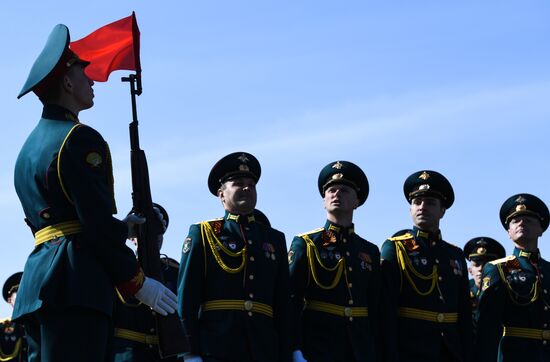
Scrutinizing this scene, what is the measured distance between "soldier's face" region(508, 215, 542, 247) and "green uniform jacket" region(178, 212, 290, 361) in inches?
124

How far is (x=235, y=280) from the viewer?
10.2 m

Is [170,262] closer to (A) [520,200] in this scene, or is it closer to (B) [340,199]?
(B) [340,199]

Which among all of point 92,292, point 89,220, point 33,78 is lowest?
point 92,292

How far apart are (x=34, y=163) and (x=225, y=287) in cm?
334

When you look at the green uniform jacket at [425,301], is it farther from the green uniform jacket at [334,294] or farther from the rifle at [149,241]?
the rifle at [149,241]

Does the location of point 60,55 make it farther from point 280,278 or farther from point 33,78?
point 280,278

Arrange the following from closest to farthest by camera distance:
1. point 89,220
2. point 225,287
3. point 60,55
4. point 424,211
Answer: point 89,220
point 60,55
point 225,287
point 424,211

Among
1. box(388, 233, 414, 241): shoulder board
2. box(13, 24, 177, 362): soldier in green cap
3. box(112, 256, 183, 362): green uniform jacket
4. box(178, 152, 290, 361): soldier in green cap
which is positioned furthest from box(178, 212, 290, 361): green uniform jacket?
box(13, 24, 177, 362): soldier in green cap

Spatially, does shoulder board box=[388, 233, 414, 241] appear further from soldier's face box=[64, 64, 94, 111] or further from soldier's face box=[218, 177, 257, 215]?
soldier's face box=[64, 64, 94, 111]

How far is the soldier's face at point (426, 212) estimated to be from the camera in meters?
11.8

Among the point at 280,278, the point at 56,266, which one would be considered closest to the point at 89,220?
the point at 56,266

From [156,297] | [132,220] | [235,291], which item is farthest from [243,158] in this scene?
[156,297]

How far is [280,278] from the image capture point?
10.5 meters

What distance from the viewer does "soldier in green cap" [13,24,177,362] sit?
22.4 ft
